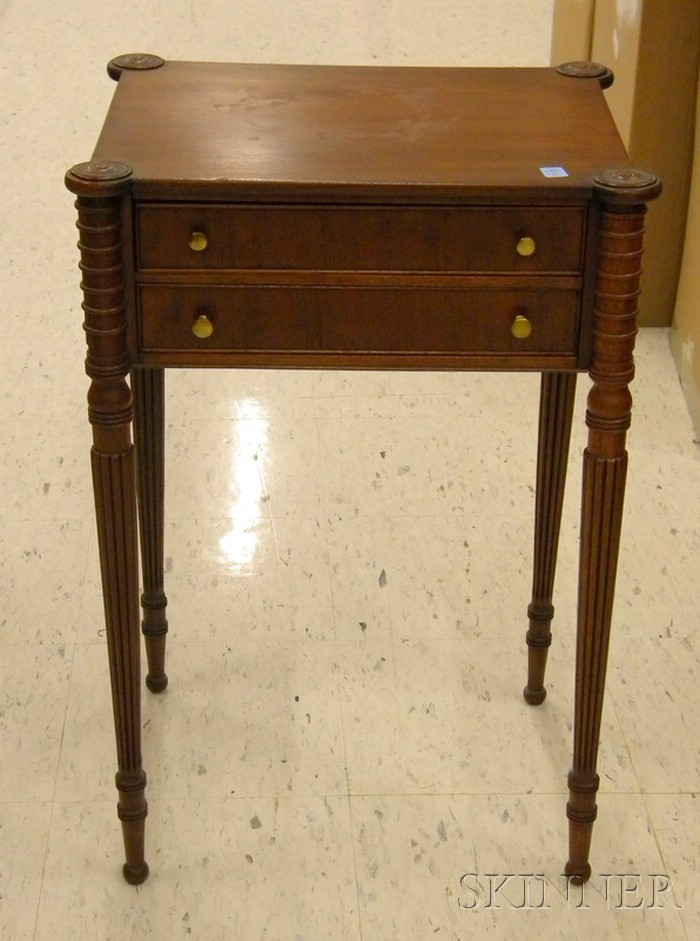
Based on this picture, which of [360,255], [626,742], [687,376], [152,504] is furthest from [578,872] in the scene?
[687,376]

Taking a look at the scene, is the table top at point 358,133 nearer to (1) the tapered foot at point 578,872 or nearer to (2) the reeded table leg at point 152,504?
(2) the reeded table leg at point 152,504

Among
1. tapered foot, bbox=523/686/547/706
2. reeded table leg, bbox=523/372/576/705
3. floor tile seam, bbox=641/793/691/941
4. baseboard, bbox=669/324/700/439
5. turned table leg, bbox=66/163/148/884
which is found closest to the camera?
turned table leg, bbox=66/163/148/884

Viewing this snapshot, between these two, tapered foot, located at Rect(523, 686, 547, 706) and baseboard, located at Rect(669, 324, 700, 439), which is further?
baseboard, located at Rect(669, 324, 700, 439)

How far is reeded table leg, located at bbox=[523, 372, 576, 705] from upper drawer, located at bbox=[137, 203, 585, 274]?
0.36m

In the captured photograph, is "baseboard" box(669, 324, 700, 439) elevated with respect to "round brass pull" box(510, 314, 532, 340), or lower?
lower

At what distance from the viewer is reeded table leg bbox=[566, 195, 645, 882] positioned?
140 centimetres

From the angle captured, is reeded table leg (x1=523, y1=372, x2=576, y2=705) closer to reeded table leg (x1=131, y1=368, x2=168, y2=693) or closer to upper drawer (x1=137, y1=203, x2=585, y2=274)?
Result: upper drawer (x1=137, y1=203, x2=585, y2=274)

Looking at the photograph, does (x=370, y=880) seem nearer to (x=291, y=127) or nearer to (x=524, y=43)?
(x=291, y=127)

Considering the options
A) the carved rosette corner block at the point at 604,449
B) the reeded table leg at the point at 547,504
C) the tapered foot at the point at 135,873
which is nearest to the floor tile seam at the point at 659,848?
the carved rosette corner block at the point at 604,449

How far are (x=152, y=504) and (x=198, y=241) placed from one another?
21.1 inches

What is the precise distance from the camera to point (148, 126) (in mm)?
1540

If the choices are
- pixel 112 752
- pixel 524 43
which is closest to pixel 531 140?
pixel 112 752

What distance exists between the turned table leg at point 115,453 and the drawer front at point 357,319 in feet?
0.14

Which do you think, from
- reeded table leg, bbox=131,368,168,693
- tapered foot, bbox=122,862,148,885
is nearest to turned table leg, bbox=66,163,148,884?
tapered foot, bbox=122,862,148,885
